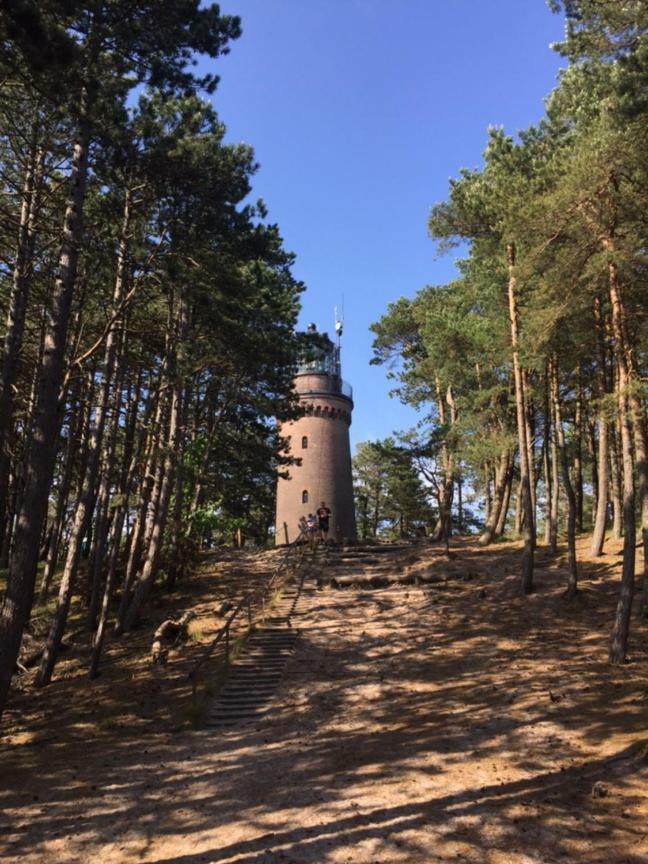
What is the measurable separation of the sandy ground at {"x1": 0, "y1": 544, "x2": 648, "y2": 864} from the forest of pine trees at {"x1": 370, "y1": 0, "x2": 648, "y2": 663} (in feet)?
9.08

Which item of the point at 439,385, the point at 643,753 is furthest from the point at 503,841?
the point at 439,385

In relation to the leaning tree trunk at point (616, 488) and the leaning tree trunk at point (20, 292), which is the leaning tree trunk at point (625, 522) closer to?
the leaning tree trunk at point (616, 488)

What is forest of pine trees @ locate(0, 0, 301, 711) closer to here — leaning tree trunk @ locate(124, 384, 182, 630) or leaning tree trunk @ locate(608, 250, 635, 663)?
leaning tree trunk @ locate(124, 384, 182, 630)

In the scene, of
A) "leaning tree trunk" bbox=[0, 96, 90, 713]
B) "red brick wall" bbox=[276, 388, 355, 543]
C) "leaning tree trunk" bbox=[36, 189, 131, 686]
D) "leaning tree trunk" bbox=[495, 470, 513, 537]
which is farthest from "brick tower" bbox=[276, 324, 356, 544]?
"leaning tree trunk" bbox=[0, 96, 90, 713]

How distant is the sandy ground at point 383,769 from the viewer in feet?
20.7

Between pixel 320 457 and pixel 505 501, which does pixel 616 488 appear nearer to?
pixel 505 501

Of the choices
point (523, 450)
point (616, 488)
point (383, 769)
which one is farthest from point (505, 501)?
point (383, 769)

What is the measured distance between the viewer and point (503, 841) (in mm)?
6086

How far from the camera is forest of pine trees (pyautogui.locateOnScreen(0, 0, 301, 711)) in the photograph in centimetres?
863

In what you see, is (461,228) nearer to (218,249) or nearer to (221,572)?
(218,249)

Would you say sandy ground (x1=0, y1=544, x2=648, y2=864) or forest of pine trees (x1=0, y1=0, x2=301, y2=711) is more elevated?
forest of pine trees (x1=0, y1=0, x2=301, y2=711)

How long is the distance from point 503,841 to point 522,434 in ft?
41.2

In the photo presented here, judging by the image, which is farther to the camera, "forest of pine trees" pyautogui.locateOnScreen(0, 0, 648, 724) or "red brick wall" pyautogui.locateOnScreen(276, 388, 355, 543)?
"red brick wall" pyautogui.locateOnScreen(276, 388, 355, 543)

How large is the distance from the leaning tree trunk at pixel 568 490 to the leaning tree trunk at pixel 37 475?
42.4 feet
